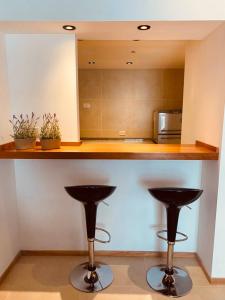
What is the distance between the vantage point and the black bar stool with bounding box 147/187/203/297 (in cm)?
174

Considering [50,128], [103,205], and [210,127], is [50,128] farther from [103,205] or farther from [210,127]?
[210,127]

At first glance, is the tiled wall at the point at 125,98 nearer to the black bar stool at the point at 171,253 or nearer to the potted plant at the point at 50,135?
the potted plant at the point at 50,135

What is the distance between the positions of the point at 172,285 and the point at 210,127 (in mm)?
1400

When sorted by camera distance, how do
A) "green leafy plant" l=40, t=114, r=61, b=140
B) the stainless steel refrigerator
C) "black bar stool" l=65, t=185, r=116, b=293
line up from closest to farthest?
"black bar stool" l=65, t=185, r=116, b=293
"green leafy plant" l=40, t=114, r=61, b=140
the stainless steel refrigerator

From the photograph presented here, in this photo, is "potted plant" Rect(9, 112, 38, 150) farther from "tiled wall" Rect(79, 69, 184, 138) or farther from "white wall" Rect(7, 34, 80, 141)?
"tiled wall" Rect(79, 69, 184, 138)

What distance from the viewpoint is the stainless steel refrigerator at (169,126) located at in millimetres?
4180

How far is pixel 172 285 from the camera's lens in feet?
6.37

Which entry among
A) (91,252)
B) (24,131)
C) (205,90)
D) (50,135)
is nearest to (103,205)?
(91,252)

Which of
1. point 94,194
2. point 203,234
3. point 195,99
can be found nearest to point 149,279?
point 203,234

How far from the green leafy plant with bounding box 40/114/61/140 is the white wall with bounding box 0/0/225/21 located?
0.83 m

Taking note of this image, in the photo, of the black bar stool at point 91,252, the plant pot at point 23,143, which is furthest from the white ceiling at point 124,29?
the black bar stool at point 91,252

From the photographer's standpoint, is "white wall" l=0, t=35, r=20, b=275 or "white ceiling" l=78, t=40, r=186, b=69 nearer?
"white wall" l=0, t=35, r=20, b=275

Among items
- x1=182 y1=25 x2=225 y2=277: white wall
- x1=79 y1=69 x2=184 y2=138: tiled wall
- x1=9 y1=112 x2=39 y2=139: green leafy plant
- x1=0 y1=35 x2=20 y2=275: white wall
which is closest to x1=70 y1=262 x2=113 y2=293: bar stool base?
x1=0 y1=35 x2=20 y2=275: white wall

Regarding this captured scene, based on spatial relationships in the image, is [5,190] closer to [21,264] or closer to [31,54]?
[21,264]
